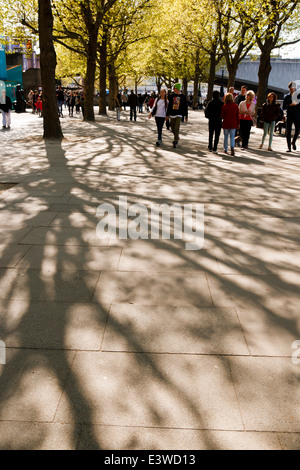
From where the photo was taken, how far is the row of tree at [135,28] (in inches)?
720

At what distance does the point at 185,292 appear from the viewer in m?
4.09

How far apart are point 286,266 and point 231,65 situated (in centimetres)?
2287

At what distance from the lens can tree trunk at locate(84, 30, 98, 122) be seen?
20.4 m

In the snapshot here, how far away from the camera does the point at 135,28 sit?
3020cm

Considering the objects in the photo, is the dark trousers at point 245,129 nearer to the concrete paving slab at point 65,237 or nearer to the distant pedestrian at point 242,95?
the distant pedestrian at point 242,95

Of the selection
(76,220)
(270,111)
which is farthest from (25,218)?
(270,111)

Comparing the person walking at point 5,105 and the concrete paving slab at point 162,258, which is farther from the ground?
the person walking at point 5,105

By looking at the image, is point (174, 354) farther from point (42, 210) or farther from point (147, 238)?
point (42, 210)

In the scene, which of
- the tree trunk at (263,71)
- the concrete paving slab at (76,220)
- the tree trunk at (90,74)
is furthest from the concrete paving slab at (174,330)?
the tree trunk at (263,71)

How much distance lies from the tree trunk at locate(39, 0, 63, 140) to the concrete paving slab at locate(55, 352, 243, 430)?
12.6 m

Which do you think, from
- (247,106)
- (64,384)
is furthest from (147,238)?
(247,106)

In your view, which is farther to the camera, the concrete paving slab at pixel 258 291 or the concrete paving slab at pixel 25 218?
the concrete paving slab at pixel 25 218

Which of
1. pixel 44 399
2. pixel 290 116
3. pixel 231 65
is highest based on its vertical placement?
pixel 231 65

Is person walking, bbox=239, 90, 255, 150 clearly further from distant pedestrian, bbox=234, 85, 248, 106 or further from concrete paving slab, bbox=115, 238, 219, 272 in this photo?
concrete paving slab, bbox=115, 238, 219, 272
